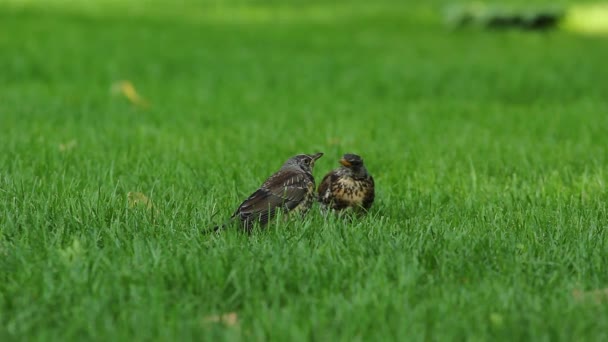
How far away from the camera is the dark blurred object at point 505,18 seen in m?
21.8

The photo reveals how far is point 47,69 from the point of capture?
14094 mm

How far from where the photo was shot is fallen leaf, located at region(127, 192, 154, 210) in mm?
5285

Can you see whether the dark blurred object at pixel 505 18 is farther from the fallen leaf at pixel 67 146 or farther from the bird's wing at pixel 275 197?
the bird's wing at pixel 275 197

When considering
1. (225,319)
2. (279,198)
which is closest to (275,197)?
(279,198)

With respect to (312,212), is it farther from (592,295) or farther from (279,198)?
(592,295)

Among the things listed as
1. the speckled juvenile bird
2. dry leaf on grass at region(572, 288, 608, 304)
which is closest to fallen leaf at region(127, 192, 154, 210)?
the speckled juvenile bird

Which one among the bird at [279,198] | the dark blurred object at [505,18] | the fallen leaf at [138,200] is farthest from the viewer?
the dark blurred object at [505,18]

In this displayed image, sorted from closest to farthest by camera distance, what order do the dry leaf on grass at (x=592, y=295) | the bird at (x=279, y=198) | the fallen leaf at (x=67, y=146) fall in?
the dry leaf on grass at (x=592, y=295)
the bird at (x=279, y=198)
the fallen leaf at (x=67, y=146)

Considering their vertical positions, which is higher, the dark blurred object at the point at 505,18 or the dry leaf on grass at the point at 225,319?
the dark blurred object at the point at 505,18

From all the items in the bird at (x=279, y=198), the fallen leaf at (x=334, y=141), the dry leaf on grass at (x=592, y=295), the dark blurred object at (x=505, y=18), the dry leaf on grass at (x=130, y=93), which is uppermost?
the dark blurred object at (x=505, y=18)

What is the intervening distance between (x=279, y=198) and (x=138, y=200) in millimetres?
869

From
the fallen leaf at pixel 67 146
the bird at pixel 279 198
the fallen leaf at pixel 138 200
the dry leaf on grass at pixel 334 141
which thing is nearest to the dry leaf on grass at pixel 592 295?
the bird at pixel 279 198

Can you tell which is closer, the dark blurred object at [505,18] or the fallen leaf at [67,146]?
the fallen leaf at [67,146]

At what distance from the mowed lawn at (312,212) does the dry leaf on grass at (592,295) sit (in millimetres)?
12
